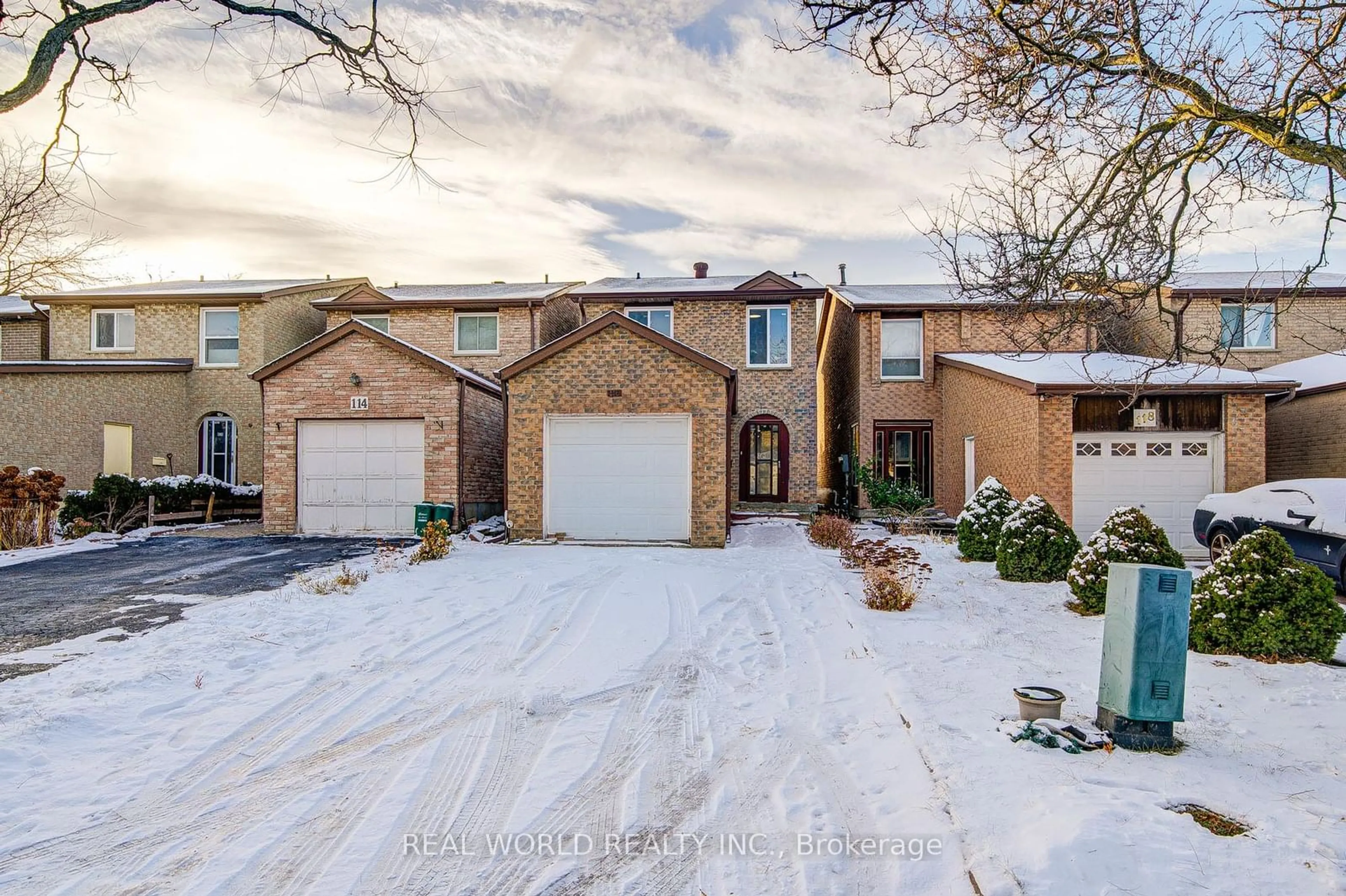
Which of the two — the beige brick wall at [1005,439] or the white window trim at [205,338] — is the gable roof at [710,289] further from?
the white window trim at [205,338]

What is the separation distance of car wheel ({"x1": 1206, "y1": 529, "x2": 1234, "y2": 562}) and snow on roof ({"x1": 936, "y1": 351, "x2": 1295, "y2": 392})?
251 centimetres

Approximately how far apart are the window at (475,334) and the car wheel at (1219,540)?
17.9 metres

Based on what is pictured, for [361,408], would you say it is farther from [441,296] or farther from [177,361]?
[177,361]

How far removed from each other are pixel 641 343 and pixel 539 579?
5825 mm

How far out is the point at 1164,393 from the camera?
14.1 m

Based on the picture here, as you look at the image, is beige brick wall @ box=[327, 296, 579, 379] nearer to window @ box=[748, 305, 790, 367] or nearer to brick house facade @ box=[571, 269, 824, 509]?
brick house facade @ box=[571, 269, 824, 509]

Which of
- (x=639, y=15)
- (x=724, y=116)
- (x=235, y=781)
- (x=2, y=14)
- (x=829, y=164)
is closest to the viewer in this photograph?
(x=235, y=781)

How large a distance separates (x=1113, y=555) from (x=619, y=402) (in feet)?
29.2

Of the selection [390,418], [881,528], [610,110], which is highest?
[610,110]

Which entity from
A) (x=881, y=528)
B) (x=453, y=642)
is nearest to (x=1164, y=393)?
(x=881, y=528)

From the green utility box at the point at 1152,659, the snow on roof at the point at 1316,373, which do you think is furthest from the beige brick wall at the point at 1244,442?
the green utility box at the point at 1152,659

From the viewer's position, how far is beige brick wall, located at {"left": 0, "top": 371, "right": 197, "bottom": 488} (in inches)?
741

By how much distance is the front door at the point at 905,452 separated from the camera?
2000 cm

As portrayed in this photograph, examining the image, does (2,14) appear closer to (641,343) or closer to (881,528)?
(641,343)
